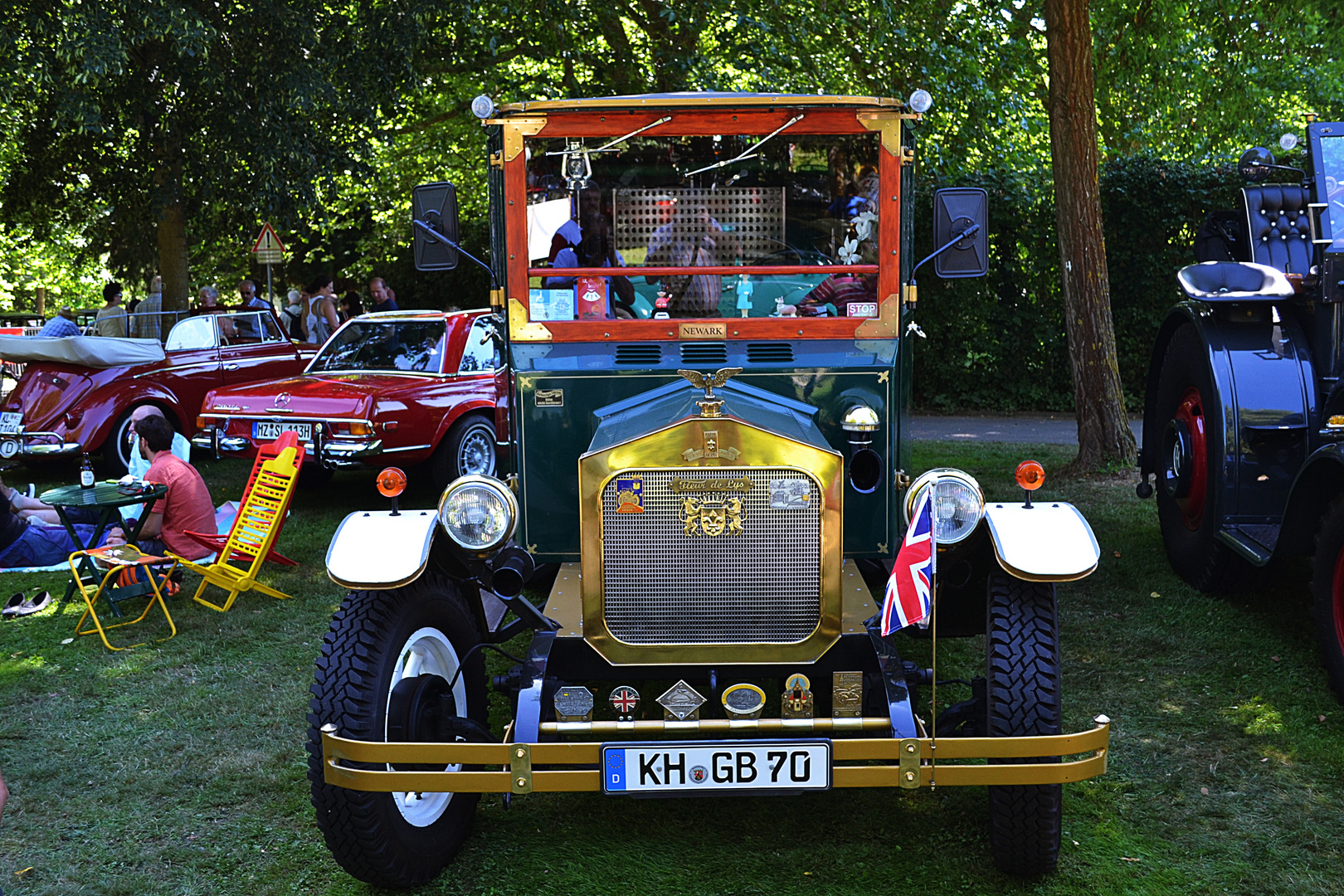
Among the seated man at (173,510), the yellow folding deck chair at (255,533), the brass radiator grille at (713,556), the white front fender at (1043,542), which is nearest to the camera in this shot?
the white front fender at (1043,542)

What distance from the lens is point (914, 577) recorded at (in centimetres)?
332

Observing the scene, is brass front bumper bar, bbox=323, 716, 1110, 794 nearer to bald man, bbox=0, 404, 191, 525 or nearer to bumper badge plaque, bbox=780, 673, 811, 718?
bumper badge plaque, bbox=780, 673, 811, 718

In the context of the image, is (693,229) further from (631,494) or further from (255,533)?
(255,533)

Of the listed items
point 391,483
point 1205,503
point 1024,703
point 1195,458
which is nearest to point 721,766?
point 1024,703

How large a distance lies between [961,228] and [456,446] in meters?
5.60

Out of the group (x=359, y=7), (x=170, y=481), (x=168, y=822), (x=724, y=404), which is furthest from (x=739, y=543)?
(x=359, y=7)

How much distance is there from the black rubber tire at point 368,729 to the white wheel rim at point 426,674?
23 mm

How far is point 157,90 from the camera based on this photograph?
12.6 metres

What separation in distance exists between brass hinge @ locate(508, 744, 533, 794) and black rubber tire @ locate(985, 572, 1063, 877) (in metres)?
1.34

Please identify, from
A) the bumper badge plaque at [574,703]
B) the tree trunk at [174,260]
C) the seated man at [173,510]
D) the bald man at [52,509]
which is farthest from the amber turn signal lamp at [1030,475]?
the tree trunk at [174,260]

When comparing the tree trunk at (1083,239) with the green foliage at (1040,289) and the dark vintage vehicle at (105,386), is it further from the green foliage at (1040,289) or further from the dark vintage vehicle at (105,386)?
the dark vintage vehicle at (105,386)

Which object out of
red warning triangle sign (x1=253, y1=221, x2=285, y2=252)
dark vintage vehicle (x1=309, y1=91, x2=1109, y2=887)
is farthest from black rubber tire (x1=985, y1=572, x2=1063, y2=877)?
red warning triangle sign (x1=253, y1=221, x2=285, y2=252)

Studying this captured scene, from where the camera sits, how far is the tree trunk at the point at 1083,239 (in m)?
9.18

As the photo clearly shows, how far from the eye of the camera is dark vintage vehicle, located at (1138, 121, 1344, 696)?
4910 mm
